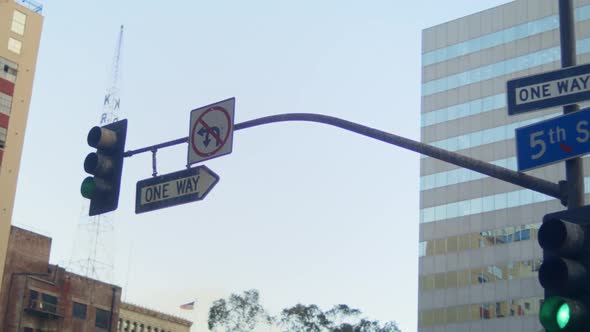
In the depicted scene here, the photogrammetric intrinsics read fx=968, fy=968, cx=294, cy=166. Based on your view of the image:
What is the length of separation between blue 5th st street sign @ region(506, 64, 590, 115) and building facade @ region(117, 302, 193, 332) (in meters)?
112

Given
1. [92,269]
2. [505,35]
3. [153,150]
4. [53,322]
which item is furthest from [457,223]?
[153,150]

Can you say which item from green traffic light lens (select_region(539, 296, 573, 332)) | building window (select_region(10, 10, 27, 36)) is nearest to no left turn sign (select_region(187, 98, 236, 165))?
green traffic light lens (select_region(539, 296, 573, 332))

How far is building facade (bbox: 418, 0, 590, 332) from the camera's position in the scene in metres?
81.8

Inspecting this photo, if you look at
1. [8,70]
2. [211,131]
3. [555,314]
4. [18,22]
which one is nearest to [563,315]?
[555,314]

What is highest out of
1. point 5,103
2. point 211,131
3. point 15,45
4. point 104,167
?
point 15,45

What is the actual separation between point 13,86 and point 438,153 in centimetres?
7553

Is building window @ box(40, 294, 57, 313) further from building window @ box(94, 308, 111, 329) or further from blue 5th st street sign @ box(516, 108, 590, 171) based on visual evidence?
blue 5th st street sign @ box(516, 108, 590, 171)

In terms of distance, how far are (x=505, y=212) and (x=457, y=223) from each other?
4.85m

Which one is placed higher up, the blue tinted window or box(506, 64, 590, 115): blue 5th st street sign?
the blue tinted window

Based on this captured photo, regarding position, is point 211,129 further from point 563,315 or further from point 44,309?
point 44,309

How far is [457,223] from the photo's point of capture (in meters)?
86.5

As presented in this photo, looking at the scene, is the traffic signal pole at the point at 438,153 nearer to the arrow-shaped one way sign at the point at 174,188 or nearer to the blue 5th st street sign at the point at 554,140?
the blue 5th st street sign at the point at 554,140

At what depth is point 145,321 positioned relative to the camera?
12394 cm

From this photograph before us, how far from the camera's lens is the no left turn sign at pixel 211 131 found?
1366 cm
